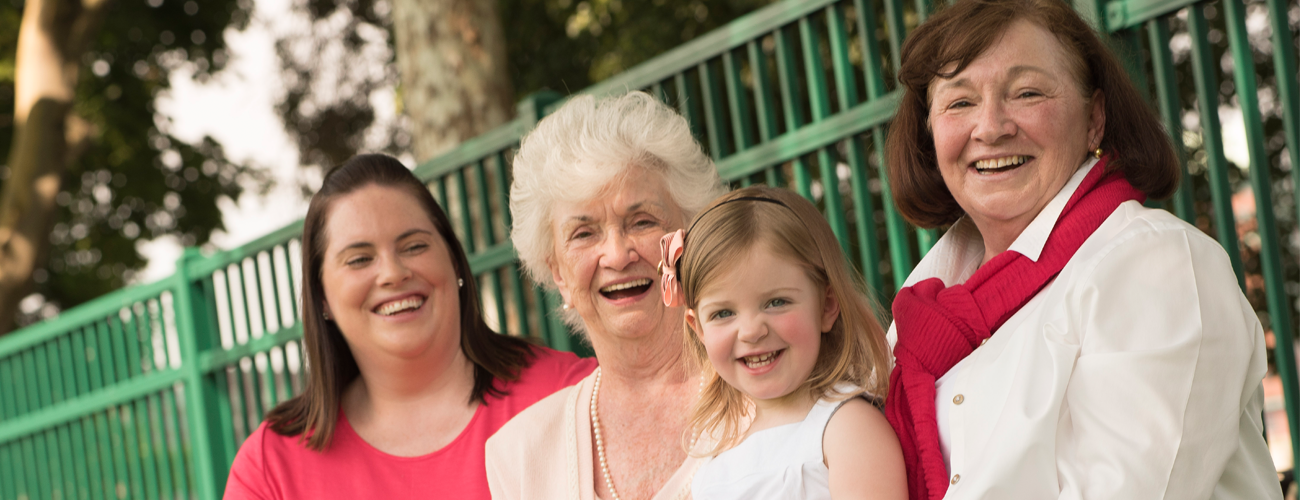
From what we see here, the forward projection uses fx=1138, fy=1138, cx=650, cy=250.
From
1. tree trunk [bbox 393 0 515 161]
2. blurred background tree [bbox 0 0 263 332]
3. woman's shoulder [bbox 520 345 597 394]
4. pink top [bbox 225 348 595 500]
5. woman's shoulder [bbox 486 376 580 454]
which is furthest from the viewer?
blurred background tree [bbox 0 0 263 332]

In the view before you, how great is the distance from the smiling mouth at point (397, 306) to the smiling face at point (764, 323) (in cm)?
150

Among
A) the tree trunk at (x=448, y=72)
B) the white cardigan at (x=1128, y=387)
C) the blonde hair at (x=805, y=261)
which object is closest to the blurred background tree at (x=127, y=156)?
the tree trunk at (x=448, y=72)

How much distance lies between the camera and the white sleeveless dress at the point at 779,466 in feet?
6.79

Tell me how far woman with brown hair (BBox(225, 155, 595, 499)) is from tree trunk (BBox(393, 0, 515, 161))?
9.35 ft

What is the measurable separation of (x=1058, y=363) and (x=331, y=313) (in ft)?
7.86

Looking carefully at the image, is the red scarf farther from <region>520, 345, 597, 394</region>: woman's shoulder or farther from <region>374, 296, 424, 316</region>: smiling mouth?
<region>374, 296, 424, 316</region>: smiling mouth

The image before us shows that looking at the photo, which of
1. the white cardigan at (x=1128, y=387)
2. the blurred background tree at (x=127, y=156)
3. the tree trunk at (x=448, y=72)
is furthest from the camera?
the blurred background tree at (x=127, y=156)

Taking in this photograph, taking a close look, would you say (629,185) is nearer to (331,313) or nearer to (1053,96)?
(1053,96)

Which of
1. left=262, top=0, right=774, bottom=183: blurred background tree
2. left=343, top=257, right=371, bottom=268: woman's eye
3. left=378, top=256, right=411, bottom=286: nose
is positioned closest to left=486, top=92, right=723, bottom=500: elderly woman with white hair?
left=378, top=256, right=411, bottom=286: nose

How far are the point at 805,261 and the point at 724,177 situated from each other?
63.5 inches

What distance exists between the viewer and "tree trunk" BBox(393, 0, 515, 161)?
6383 mm

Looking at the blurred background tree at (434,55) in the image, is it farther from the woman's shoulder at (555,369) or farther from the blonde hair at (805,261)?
the blonde hair at (805,261)

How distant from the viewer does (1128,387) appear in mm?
1791

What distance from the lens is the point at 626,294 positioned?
282cm
